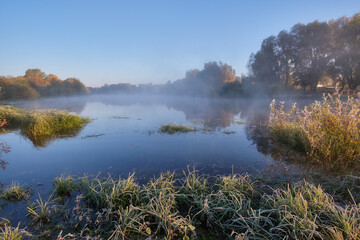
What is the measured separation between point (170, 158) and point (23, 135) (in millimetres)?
8235

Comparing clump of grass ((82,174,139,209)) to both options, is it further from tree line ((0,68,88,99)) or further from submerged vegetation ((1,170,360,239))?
tree line ((0,68,88,99))

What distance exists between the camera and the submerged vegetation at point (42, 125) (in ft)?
27.0

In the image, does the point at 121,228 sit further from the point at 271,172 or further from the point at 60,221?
the point at 271,172

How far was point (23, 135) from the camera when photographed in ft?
27.6

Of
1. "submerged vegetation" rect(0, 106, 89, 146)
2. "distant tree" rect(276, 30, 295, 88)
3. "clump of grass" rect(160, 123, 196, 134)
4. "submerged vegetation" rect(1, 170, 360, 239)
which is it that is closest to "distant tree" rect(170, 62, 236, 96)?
"distant tree" rect(276, 30, 295, 88)

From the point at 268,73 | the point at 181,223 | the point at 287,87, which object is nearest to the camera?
the point at 181,223

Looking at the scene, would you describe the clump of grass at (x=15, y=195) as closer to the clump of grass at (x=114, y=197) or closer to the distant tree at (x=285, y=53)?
the clump of grass at (x=114, y=197)

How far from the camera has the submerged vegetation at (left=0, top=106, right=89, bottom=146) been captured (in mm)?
8231

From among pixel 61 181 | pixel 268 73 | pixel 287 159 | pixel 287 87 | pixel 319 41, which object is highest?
pixel 319 41

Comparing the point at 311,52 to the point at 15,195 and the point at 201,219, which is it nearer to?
the point at 201,219

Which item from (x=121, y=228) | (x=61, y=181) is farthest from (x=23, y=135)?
(x=121, y=228)

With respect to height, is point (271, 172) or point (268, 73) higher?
point (268, 73)

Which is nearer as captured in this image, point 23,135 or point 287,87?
point 23,135

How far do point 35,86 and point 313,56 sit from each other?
6874 cm
